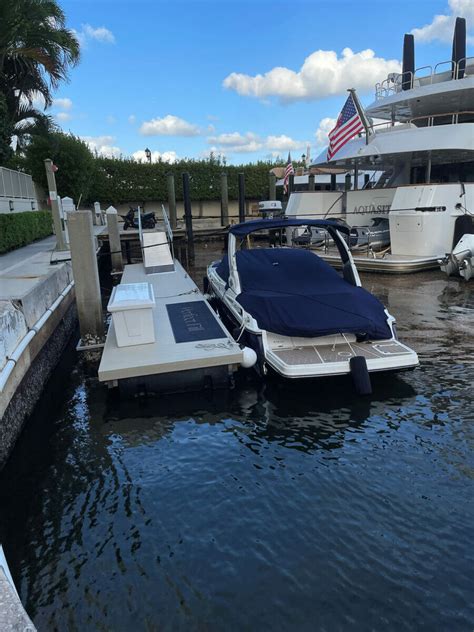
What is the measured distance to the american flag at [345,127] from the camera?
56.6ft

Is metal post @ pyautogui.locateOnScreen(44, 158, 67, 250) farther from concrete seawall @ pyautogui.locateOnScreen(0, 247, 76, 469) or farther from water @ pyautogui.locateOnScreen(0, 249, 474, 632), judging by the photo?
water @ pyautogui.locateOnScreen(0, 249, 474, 632)

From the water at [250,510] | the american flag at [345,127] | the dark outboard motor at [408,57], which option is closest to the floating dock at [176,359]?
the water at [250,510]

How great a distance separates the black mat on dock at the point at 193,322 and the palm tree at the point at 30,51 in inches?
515

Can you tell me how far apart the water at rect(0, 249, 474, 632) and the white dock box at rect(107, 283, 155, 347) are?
0.86 meters

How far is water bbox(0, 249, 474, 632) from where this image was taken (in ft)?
9.93

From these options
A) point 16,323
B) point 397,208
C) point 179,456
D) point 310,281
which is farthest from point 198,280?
point 179,456

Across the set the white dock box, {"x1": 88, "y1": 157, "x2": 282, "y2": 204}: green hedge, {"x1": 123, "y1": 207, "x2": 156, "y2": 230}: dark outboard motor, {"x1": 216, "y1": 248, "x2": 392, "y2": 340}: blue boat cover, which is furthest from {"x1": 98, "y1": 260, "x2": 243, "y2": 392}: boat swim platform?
{"x1": 88, "y1": 157, "x2": 282, "y2": 204}: green hedge

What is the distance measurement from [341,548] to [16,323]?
14.7 ft

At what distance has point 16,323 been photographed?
5.82 meters

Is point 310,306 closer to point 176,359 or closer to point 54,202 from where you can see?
point 176,359

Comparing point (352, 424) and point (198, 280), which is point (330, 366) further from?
point (198, 280)

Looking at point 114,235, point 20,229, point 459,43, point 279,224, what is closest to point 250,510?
point 279,224

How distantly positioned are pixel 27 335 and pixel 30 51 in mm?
14804

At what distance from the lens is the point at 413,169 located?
62.8 feet
